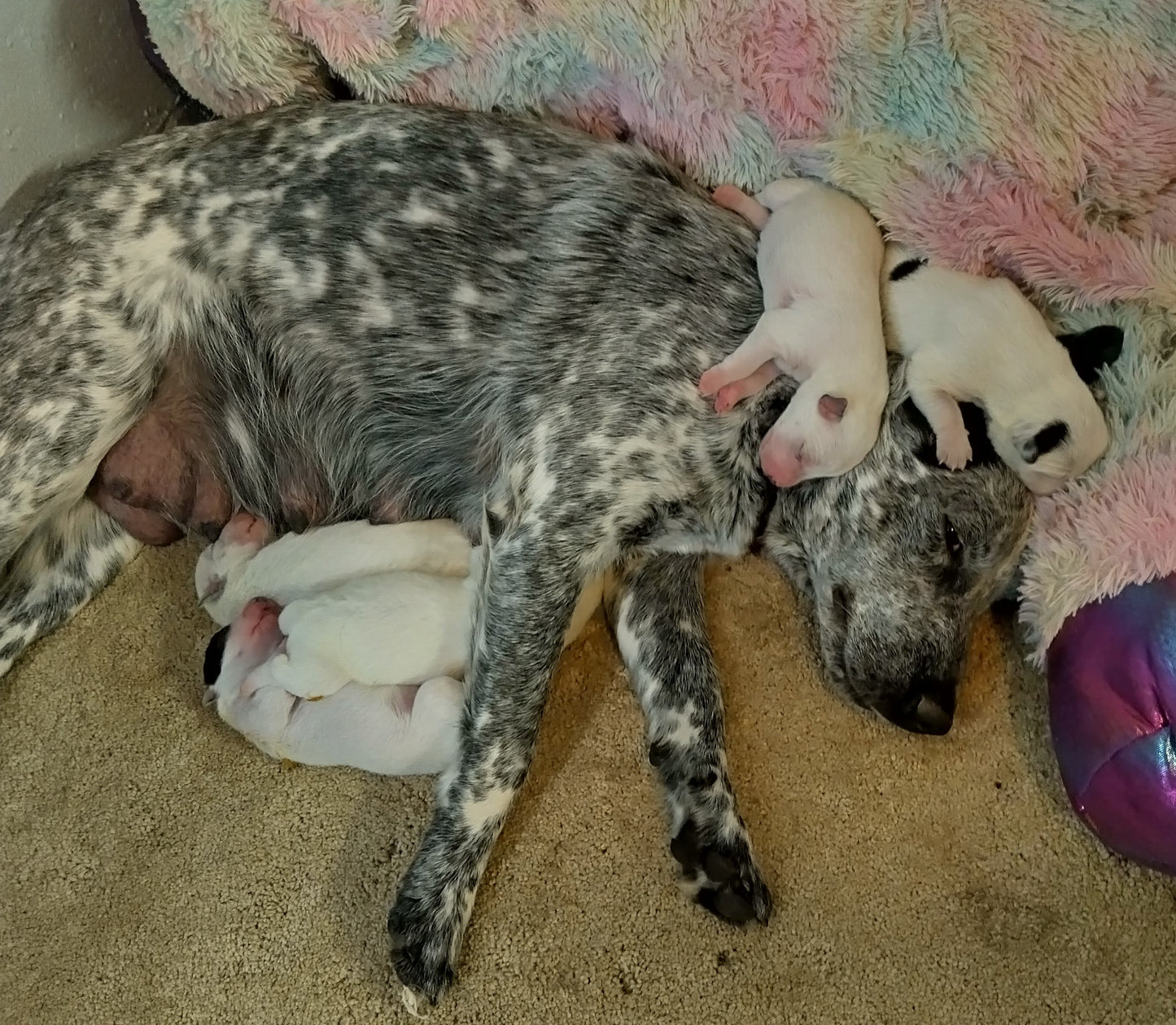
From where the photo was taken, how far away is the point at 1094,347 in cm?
192

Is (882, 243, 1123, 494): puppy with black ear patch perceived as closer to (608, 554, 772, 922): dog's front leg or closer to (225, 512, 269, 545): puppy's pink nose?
(608, 554, 772, 922): dog's front leg

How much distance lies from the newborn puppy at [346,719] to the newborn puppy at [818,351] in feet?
2.37

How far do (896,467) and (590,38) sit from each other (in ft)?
3.04

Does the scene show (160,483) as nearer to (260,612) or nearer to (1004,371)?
(260,612)

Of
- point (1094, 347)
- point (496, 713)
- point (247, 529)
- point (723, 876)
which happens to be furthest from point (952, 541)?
point (247, 529)

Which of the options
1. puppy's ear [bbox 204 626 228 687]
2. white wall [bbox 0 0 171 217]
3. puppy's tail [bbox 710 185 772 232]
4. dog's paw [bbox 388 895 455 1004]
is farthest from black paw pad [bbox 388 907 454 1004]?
white wall [bbox 0 0 171 217]

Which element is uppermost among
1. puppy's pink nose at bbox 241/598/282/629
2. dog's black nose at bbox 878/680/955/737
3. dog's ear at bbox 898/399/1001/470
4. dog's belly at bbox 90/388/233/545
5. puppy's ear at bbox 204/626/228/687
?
dog's ear at bbox 898/399/1001/470

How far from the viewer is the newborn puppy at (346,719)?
1.96 metres

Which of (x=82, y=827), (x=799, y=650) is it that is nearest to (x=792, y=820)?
(x=799, y=650)

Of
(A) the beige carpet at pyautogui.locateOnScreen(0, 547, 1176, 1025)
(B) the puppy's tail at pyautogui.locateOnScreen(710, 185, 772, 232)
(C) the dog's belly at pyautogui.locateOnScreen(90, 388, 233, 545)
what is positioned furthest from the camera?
(C) the dog's belly at pyautogui.locateOnScreen(90, 388, 233, 545)

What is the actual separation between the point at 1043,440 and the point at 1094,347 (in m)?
0.22

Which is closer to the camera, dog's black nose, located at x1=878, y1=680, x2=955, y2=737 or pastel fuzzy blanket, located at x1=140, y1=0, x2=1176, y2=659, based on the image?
pastel fuzzy blanket, located at x1=140, y1=0, x2=1176, y2=659

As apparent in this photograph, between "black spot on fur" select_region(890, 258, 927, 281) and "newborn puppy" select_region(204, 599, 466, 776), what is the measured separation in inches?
41.6

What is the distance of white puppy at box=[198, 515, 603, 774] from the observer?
195 cm
